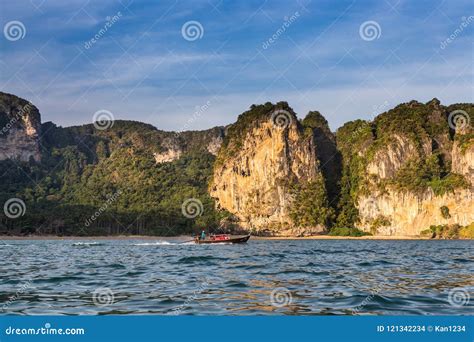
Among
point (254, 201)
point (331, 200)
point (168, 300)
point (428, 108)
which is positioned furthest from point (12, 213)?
point (168, 300)

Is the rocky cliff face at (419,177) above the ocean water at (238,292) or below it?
above

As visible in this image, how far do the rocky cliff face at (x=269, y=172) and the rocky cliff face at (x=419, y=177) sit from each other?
1656 cm

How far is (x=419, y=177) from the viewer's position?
151000 millimetres
